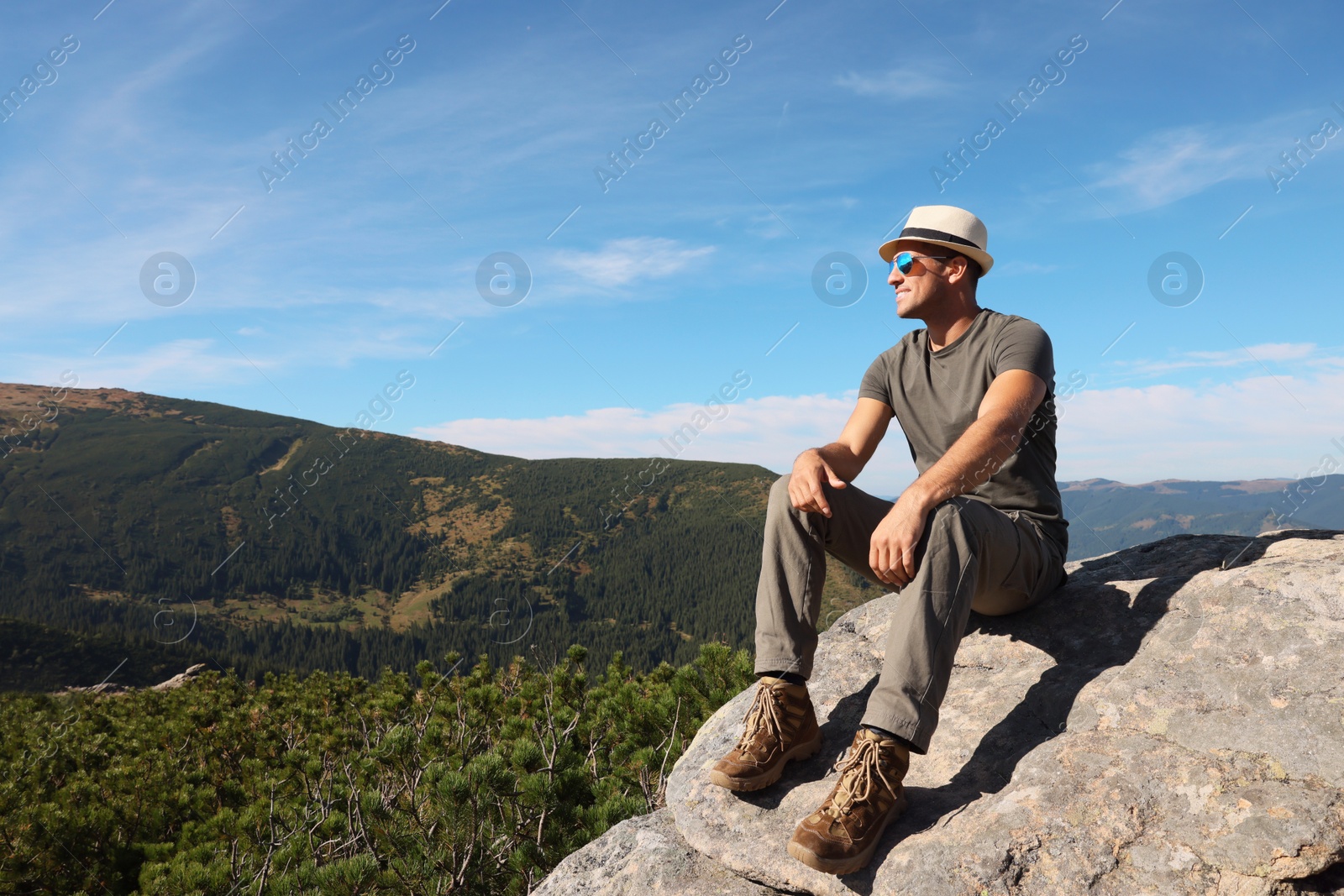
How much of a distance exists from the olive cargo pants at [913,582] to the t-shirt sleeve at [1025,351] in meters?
0.70

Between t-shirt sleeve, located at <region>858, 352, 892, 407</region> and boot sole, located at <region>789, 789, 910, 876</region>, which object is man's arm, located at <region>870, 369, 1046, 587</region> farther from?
boot sole, located at <region>789, 789, 910, 876</region>

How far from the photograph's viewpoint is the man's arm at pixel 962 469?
11.5 feet

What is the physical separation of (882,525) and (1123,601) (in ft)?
5.56

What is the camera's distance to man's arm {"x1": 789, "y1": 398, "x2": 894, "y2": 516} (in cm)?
390

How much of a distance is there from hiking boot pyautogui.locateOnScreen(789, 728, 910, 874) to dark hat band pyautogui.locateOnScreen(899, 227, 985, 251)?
8.31 feet

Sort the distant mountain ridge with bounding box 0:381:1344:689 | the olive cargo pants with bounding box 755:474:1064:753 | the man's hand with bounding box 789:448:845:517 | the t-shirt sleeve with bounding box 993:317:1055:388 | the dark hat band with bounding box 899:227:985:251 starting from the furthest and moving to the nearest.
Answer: the distant mountain ridge with bounding box 0:381:1344:689, the dark hat band with bounding box 899:227:985:251, the t-shirt sleeve with bounding box 993:317:1055:388, the man's hand with bounding box 789:448:845:517, the olive cargo pants with bounding box 755:474:1064:753

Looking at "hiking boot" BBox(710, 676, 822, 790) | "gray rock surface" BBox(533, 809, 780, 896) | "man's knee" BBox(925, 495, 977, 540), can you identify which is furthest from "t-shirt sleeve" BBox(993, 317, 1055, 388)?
"gray rock surface" BBox(533, 809, 780, 896)

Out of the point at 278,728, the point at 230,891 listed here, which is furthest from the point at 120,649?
the point at 230,891

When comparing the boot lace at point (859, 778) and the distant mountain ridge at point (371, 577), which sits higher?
Result: the boot lace at point (859, 778)

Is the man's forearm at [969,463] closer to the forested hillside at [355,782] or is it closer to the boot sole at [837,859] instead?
the boot sole at [837,859]

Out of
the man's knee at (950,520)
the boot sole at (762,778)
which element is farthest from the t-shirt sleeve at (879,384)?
the boot sole at (762,778)

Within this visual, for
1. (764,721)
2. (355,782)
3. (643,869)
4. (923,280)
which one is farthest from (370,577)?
(923,280)

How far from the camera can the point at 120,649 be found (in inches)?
3438

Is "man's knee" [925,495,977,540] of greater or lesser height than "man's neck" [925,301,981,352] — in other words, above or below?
below
